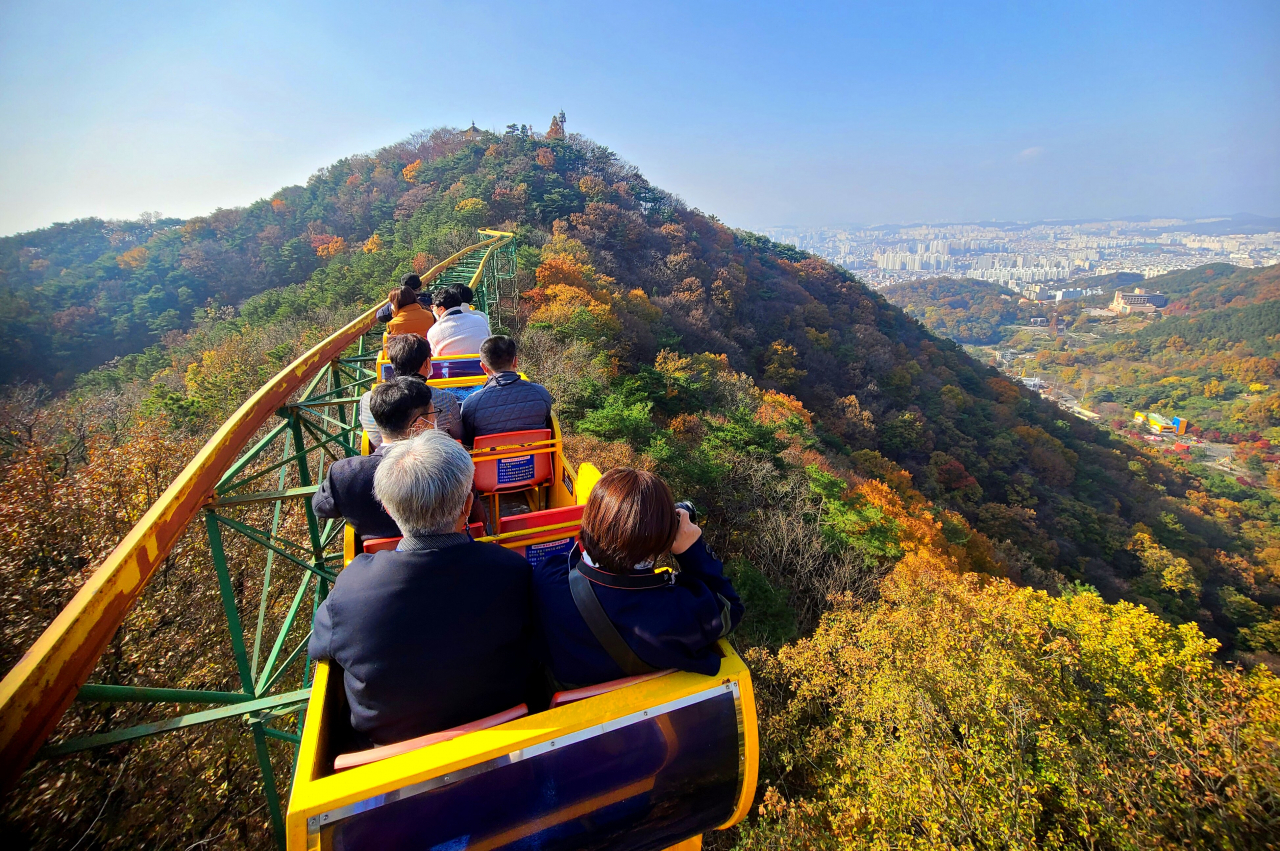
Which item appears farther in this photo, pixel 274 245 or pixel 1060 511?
pixel 274 245

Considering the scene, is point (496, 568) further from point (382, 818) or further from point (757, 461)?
point (757, 461)

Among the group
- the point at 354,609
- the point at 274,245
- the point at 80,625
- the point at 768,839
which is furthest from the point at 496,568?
the point at 274,245

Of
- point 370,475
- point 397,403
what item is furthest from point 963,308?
point 370,475

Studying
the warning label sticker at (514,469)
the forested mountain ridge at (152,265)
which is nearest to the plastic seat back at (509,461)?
the warning label sticker at (514,469)

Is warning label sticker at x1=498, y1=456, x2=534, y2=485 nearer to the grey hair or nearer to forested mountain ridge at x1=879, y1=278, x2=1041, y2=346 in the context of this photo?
the grey hair

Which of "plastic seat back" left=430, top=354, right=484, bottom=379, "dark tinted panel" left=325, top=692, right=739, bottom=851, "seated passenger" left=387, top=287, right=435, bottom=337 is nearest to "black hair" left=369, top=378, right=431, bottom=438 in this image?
"dark tinted panel" left=325, top=692, right=739, bottom=851

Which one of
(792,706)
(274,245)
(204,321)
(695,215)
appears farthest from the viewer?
(695,215)

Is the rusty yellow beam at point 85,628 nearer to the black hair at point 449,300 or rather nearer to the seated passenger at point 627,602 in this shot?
the seated passenger at point 627,602
